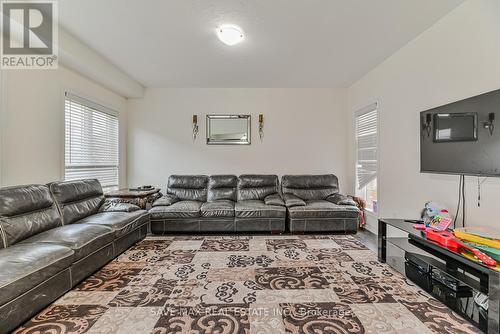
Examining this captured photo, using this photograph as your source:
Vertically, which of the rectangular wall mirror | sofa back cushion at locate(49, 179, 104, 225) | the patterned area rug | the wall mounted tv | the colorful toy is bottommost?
the patterned area rug

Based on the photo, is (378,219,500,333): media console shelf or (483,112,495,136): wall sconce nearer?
(378,219,500,333): media console shelf

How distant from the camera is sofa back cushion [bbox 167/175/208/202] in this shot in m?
4.35

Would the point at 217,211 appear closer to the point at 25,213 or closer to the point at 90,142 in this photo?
the point at 25,213

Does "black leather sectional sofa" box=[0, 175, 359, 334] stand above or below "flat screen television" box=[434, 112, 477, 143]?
below

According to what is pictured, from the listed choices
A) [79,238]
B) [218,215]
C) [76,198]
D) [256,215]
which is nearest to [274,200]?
[256,215]

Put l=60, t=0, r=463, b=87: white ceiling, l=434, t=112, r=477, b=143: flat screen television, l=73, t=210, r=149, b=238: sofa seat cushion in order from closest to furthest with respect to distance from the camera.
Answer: l=434, t=112, r=477, b=143: flat screen television < l=60, t=0, r=463, b=87: white ceiling < l=73, t=210, r=149, b=238: sofa seat cushion

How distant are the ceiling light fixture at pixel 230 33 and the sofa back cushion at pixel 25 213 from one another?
8.96ft

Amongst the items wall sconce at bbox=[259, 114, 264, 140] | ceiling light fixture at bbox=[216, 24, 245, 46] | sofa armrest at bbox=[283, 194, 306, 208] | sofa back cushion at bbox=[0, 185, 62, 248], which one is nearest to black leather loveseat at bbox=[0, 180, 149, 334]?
sofa back cushion at bbox=[0, 185, 62, 248]

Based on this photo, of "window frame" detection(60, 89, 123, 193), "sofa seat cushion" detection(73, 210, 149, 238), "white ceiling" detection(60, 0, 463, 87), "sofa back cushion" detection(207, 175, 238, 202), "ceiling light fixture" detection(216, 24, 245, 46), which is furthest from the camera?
"sofa back cushion" detection(207, 175, 238, 202)

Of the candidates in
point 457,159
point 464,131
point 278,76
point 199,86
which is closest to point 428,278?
point 457,159

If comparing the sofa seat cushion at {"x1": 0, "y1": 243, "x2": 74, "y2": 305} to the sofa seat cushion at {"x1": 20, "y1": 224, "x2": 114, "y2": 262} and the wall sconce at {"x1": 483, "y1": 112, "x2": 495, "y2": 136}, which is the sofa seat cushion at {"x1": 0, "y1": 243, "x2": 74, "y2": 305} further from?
the wall sconce at {"x1": 483, "y1": 112, "x2": 495, "y2": 136}

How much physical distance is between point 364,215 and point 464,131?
2430 mm

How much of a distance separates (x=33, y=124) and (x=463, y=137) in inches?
184

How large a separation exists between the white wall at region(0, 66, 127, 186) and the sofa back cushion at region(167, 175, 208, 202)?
5.61ft
